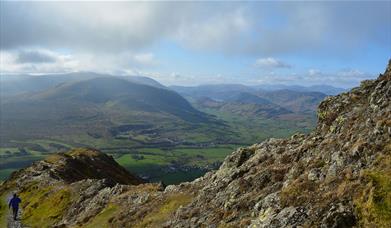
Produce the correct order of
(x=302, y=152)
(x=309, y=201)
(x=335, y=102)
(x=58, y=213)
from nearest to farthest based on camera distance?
(x=309, y=201) < (x=302, y=152) < (x=335, y=102) < (x=58, y=213)

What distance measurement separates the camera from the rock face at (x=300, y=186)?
27562 mm

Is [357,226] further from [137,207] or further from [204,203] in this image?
[137,207]

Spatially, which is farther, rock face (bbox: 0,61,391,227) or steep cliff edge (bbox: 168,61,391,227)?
rock face (bbox: 0,61,391,227)

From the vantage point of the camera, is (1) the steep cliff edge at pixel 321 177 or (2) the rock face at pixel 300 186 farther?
(2) the rock face at pixel 300 186

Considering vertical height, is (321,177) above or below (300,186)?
above

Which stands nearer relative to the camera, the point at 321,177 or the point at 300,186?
the point at 300,186

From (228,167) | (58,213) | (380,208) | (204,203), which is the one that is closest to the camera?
(380,208)

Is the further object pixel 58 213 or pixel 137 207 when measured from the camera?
pixel 58 213

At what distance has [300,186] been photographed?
3272 centimetres

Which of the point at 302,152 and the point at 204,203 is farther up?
the point at 302,152

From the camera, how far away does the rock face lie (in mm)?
27562

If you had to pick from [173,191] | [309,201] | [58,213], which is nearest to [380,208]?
[309,201]

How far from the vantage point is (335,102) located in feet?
156

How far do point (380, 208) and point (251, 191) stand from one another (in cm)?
1566
